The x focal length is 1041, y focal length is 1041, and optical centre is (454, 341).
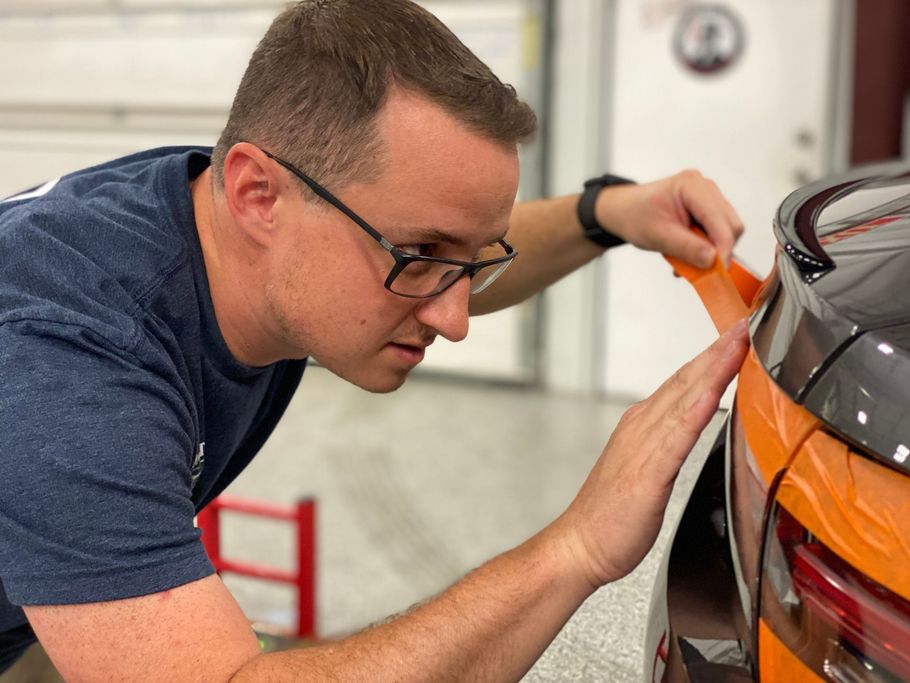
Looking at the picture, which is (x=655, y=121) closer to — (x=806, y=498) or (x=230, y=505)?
(x=230, y=505)

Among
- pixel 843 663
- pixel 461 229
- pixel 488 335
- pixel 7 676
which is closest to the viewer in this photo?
pixel 843 663

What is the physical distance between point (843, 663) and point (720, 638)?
0.16 metres

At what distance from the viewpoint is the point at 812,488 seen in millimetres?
675

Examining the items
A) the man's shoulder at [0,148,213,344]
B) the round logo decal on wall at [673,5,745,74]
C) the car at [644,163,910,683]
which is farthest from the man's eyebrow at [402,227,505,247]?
the round logo decal on wall at [673,5,745,74]

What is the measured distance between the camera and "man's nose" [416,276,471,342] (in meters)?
1.18

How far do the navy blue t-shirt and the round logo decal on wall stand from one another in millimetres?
3507

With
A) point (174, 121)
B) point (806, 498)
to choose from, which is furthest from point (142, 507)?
point (174, 121)

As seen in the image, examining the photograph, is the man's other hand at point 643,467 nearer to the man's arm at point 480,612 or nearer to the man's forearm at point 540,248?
the man's arm at point 480,612

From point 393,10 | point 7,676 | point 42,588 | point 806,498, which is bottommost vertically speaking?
point 7,676

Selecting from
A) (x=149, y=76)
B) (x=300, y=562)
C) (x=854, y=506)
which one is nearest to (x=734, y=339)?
(x=854, y=506)

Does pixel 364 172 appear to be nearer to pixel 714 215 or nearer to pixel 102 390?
pixel 102 390

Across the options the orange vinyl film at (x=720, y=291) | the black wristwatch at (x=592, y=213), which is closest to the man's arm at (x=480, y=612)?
the orange vinyl film at (x=720, y=291)

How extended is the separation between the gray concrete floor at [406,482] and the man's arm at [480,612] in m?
1.82

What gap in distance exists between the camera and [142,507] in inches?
38.2
